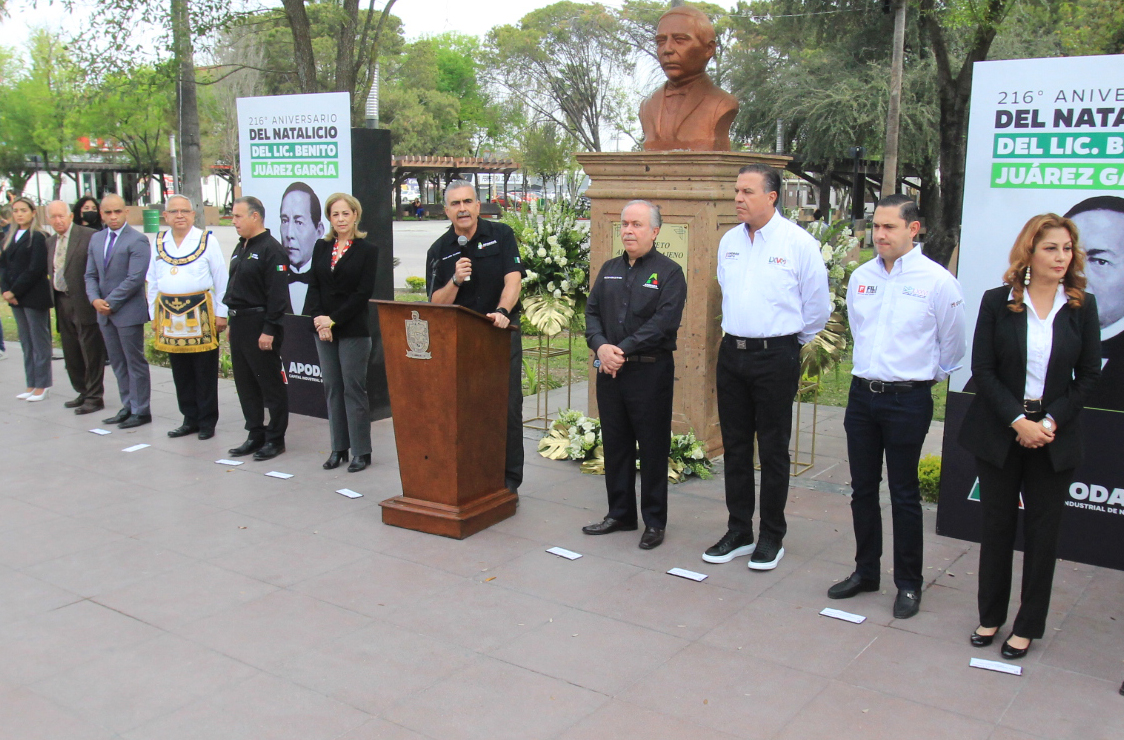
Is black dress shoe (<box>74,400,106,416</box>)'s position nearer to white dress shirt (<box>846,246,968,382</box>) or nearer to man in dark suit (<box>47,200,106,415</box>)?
man in dark suit (<box>47,200,106,415</box>)

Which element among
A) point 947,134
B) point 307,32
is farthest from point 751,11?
point 307,32

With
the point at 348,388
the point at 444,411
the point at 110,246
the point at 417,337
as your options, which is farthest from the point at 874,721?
the point at 110,246

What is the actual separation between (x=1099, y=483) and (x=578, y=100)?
42.4m

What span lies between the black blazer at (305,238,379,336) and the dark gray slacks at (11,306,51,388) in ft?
13.0

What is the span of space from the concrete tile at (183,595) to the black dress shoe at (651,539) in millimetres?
1928

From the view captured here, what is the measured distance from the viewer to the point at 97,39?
45.5 ft

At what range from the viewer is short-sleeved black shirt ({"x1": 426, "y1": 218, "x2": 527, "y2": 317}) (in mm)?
5559

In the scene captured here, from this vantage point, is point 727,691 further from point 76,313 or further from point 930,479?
point 76,313

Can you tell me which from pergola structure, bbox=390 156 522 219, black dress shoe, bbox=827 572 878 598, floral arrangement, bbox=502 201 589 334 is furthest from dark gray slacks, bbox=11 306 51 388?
pergola structure, bbox=390 156 522 219

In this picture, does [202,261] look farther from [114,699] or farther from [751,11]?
[751,11]

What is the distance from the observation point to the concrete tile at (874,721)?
10.4 ft

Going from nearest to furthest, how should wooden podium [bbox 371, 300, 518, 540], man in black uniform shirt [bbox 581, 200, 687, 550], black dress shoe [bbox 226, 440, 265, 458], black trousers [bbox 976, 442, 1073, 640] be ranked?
black trousers [bbox 976, 442, 1073, 640] → man in black uniform shirt [bbox 581, 200, 687, 550] → wooden podium [bbox 371, 300, 518, 540] → black dress shoe [bbox 226, 440, 265, 458]

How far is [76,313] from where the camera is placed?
8.12 meters

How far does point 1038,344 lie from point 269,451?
17.2ft
